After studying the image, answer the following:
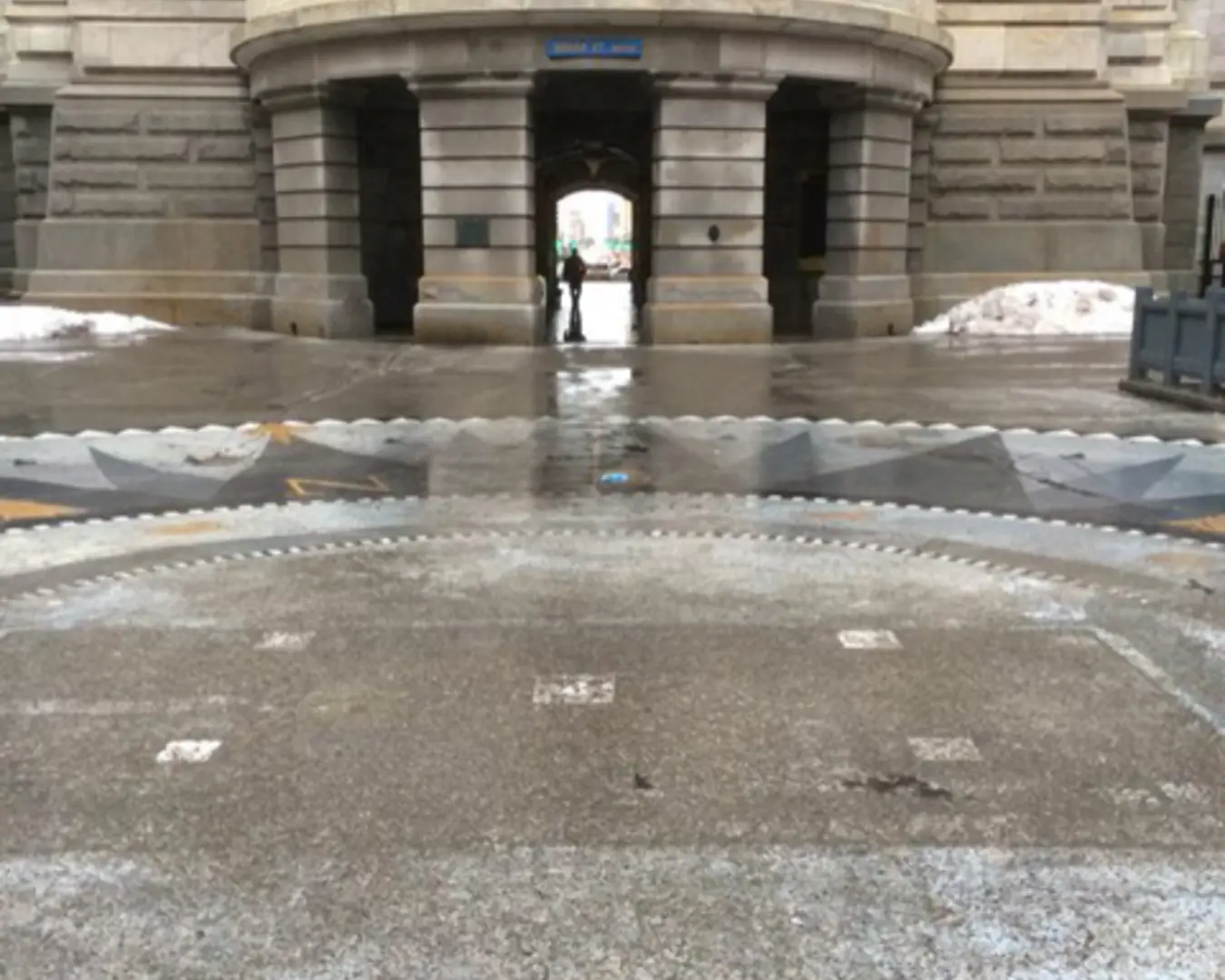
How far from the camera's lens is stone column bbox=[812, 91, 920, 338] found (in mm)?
22734

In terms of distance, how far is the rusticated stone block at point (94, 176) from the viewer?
25125 millimetres

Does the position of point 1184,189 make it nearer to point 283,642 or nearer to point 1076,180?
point 1076,180

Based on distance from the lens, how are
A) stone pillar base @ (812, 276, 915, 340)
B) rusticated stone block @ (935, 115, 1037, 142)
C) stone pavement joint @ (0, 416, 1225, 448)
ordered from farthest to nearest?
1. rusticated stone block @ (935, 115, 1037, 142)
2. stone pillar base @ (812, 276, 915, 340)
3. stone pavement joint @ (0, 416, 1225, 448)

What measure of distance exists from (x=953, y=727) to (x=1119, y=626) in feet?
5.47

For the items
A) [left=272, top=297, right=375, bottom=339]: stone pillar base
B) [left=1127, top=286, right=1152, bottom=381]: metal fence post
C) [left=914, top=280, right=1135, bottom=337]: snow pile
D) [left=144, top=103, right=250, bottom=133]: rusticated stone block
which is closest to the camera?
[left=1127, top=286, right=1152, bottom=381]: metal fence post

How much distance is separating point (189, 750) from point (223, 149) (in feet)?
72.9

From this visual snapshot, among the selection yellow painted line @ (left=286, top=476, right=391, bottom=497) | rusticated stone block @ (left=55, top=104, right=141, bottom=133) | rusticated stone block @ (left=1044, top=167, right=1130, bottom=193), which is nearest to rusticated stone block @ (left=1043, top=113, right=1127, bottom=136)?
rusticated stone block @ (left=1044, top=167, right=1130, bottom=193)

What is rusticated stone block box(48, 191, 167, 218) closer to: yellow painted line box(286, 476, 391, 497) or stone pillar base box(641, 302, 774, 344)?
stone pillar base box(641, 302, 774, 344)

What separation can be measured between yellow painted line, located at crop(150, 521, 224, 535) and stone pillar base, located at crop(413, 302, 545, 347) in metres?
13.2

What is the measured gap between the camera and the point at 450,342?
21.6 meters

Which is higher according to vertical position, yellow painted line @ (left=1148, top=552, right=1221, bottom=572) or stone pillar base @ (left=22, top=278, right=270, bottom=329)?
stone pillar base @ (left=22, top=278, right=270, bottom=329)

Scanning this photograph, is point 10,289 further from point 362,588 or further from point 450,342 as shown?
point 362,588

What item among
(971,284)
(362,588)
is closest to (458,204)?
(971,284)

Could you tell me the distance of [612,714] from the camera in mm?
5066
